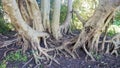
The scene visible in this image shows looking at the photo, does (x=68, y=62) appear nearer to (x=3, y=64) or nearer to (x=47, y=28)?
(x=47, y=28)

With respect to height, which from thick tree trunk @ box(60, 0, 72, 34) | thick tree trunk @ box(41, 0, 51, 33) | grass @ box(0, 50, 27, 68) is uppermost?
thick tree trunk @ box(41, 0, 51, 33)

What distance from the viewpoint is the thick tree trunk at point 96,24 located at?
524 centimetres


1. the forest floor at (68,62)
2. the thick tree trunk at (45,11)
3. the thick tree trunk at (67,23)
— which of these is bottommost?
the forest floor at (68,62)

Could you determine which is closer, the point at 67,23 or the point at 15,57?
the point at 15,57

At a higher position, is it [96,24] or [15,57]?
[96,24]

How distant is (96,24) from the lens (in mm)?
5629

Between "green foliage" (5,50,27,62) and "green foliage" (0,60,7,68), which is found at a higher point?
"green foliage" (5,50,27,62)

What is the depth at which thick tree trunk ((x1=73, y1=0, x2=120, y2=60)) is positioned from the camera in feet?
17.2

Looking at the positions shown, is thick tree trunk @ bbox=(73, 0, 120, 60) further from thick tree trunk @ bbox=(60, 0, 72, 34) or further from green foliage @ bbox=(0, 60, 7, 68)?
green foliage @ bbox=(0, 60, 7, 68)

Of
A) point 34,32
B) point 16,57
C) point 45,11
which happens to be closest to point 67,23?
point 45,11

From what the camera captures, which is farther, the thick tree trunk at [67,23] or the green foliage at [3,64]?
the thick tree trunk at [67,23]

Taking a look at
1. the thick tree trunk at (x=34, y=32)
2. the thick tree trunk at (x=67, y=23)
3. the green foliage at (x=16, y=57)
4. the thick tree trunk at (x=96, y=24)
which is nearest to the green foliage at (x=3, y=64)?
the green foliage at (x=16, y=57)

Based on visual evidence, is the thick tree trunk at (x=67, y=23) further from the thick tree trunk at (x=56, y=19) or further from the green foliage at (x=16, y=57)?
the green foliage at (x=16, y=57)

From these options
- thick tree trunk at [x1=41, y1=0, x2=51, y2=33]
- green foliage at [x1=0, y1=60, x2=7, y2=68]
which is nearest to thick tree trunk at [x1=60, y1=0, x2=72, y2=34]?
thick tree trunk at [x1=41, y1=0, x2=51, y2=33]
